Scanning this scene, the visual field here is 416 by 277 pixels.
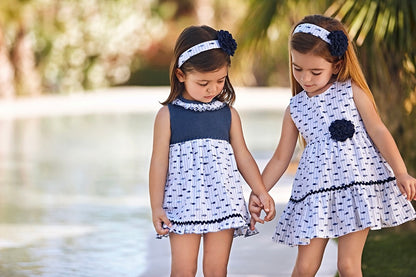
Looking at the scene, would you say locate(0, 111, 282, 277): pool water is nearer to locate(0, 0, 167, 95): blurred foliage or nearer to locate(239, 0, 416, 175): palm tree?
locate(239, 0, 416, 175): palm tree

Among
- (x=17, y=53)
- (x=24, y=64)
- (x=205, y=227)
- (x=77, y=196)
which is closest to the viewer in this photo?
(x=205, y=227)

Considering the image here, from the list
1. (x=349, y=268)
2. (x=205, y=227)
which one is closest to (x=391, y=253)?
(x=349, y=268)

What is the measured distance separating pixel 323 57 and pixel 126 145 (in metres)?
8.21

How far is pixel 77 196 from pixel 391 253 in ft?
10.7

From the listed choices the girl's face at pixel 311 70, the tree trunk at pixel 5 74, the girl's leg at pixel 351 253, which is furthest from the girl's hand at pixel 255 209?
the tree trunk at pixel 5 74

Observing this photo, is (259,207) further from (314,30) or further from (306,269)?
(314,30)

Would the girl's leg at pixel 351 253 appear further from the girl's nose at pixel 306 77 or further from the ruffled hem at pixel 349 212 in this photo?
the girl's nose at pixel 306 77

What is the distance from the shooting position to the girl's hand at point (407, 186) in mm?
3105

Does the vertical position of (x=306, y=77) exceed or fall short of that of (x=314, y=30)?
it falls short

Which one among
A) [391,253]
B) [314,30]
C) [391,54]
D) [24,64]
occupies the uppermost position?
[314,30]

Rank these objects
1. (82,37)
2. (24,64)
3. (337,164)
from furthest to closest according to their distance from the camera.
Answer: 1. (82,37)
2. (24,64)
3. (337,164)

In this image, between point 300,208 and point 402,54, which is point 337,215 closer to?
point 300,208

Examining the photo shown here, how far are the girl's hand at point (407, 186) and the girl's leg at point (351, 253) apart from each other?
0.21 metres

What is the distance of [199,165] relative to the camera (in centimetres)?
315
